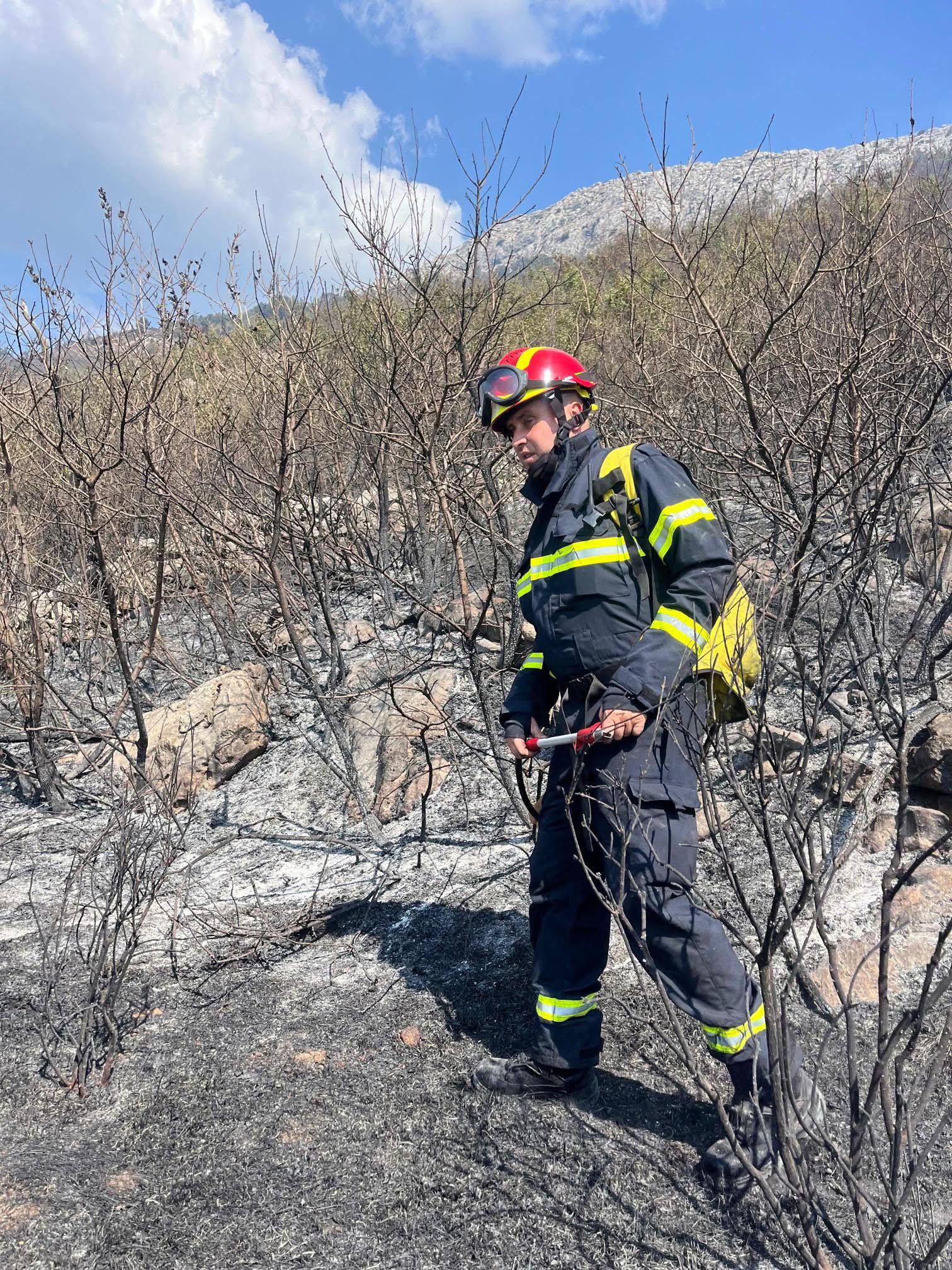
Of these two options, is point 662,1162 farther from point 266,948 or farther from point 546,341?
point 546,341

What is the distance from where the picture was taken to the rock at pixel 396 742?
4516mm

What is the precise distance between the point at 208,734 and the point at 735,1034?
3949mm

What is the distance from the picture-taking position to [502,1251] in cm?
186

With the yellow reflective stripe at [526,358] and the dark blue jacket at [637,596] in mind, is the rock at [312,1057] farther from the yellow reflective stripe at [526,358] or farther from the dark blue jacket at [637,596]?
the yellow reflective stripe at [526,358]

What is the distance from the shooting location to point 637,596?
2.14 m

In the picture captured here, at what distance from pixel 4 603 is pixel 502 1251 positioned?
14.5 feet

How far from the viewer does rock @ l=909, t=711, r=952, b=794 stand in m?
3.34

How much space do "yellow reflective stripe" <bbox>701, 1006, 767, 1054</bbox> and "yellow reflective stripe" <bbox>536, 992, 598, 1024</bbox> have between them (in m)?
0.38

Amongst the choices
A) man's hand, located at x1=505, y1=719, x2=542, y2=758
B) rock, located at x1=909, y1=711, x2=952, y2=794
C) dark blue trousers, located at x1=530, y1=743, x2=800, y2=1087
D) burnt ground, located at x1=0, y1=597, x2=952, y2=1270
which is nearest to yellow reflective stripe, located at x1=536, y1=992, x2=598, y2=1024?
dark blue trousers, located at x1=530, y1=743, x2=800, y2=1087

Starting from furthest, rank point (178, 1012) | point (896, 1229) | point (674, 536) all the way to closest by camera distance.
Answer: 1. point (178, 1012)
2. point (674, 536)
3. point (896, 1229)

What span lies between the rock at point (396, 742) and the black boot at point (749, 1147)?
2.36 meters

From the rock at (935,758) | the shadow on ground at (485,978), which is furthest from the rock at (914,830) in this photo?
the shadow on ground at (485,978)

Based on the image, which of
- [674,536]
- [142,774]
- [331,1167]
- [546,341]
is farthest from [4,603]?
[546,341]

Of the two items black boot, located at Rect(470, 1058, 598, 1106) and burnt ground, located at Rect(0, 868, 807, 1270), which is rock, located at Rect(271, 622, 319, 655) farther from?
black boot, located at Rect(470, 1058, 598, 1106)
